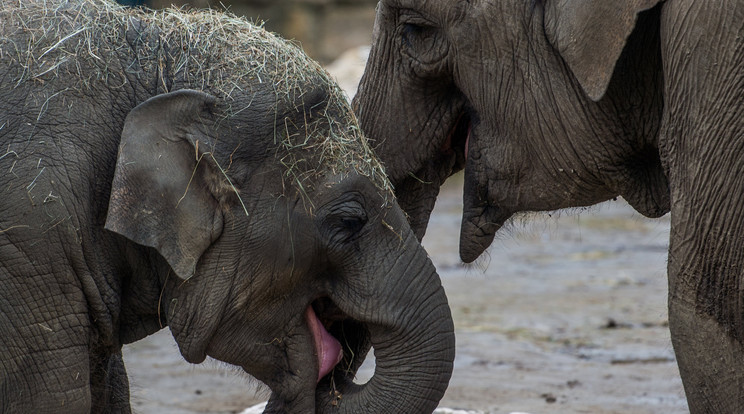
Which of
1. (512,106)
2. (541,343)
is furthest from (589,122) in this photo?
(541,343)

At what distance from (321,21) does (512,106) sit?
13614 mm

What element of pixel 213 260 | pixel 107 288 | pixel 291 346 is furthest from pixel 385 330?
pixel 107 288

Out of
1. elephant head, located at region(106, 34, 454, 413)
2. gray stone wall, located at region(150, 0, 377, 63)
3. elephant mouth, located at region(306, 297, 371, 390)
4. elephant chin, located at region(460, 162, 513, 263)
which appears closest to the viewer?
elephant head, located at region(106, 34, 454, 413)

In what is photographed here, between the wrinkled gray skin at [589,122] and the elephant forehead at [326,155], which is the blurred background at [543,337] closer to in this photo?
the wrinkled gray skin at [589,122]

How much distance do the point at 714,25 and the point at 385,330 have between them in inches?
51.8

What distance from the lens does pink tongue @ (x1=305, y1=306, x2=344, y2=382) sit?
401 cm

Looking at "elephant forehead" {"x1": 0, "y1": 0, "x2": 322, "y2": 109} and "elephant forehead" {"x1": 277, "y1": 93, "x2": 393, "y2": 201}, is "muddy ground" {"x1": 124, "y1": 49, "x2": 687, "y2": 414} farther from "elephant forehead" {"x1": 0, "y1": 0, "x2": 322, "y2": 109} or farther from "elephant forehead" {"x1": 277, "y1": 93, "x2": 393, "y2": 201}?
"elephant forehead" {"x1": 0, "y1": 0, "x2": 322, "y2": 109}

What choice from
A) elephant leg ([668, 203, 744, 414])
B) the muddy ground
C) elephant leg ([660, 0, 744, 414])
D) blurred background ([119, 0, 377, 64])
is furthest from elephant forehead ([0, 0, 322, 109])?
blurred background ([119, 0, 377, 64])

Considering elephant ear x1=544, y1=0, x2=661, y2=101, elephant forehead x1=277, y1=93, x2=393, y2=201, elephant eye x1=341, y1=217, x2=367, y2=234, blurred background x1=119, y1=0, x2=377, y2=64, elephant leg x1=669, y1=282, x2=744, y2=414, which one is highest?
blurred background x1=119, y1=0, x2=377, y2=64

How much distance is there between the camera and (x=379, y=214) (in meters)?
3.96

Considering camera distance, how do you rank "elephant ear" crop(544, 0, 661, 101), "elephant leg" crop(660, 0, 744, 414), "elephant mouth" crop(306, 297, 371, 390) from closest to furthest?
"elephant leg" crop(660, 0, 744, 414)
"elephant ear" crop(544, 0, 661, 101)
"elephant mouth" crop(306, 297, 371, 390)

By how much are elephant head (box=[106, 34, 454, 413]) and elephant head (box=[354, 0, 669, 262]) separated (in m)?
0.47

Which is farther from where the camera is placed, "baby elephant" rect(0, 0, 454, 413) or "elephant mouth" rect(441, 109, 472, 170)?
"elephant mouth" rect(441, 109, 472, 170)

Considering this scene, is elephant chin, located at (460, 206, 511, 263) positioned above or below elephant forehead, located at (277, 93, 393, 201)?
Answer: below
